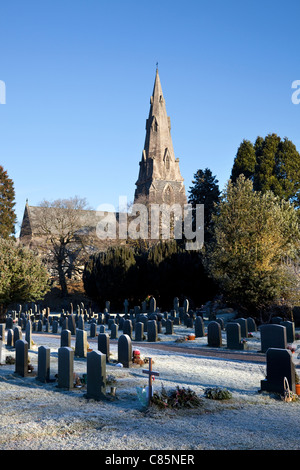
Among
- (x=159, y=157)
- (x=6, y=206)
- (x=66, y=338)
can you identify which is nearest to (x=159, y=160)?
(x=159, y=157)

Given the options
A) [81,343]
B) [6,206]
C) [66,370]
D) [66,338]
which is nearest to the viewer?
[66,370]

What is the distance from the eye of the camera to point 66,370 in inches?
333

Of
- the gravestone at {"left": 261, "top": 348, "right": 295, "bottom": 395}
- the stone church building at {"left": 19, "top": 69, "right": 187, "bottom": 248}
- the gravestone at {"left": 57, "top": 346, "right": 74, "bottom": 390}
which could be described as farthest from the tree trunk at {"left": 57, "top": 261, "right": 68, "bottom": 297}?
the gravestone at {"left": 261, "top": 348, "right": 295, "bottom": 395}

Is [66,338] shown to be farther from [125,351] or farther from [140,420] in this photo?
[140,420]

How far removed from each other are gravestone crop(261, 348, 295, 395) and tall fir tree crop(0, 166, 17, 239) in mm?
43539

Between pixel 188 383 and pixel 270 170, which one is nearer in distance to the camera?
pixel 188 383

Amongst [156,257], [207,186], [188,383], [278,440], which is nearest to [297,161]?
[207,186]

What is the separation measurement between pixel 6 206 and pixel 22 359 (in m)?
43.4

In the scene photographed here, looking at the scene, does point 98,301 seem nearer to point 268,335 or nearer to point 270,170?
point 270,170

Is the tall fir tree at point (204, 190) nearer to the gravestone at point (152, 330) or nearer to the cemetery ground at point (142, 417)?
the gravestone at point (152, 330)

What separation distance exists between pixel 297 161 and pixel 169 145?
45.8 metres

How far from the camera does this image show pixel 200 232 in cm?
3775

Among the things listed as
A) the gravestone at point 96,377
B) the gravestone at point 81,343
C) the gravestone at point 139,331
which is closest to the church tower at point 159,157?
the gravestone at point 139,331
